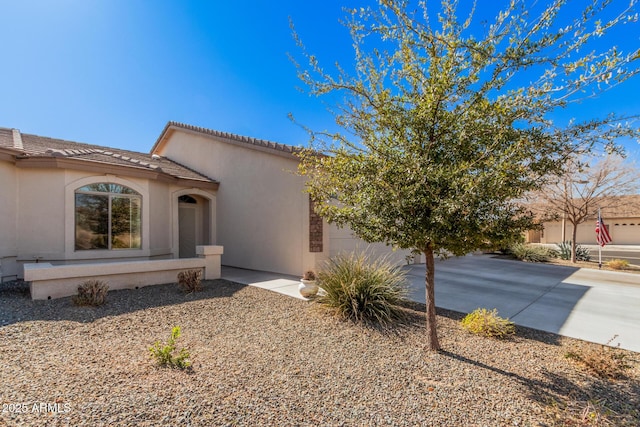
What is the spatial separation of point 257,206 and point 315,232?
2.99 metres

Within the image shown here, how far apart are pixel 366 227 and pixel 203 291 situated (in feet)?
19.1

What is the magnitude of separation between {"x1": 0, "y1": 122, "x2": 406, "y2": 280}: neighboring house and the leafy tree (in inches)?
158

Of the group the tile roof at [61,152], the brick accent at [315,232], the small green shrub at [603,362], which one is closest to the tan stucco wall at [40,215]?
the tile roof at [61,152]

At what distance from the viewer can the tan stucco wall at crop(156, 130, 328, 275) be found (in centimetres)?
1080

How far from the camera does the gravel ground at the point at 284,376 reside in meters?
3.14

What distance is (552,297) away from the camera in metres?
8.31

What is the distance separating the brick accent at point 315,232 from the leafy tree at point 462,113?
5698mm

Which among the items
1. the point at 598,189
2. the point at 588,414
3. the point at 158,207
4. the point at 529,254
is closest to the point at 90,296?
the point at 158,207

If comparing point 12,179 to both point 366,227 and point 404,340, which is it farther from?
point 404,340

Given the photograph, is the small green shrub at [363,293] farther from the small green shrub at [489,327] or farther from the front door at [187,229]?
the front door at [187,229]

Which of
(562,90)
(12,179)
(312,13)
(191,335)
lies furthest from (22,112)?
(562,90)

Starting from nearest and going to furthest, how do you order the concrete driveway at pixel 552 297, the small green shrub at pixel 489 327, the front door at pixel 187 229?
the small green shrub at pixel 489 327 < the concrete driveway at pixel 552 297 < the front door at pixel 187 229

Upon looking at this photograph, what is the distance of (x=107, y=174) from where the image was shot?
10289mm

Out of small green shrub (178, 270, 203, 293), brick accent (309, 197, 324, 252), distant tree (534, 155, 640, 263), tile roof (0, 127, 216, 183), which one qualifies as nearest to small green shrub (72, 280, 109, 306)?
small green shrub (178, 270, 203, 293)
